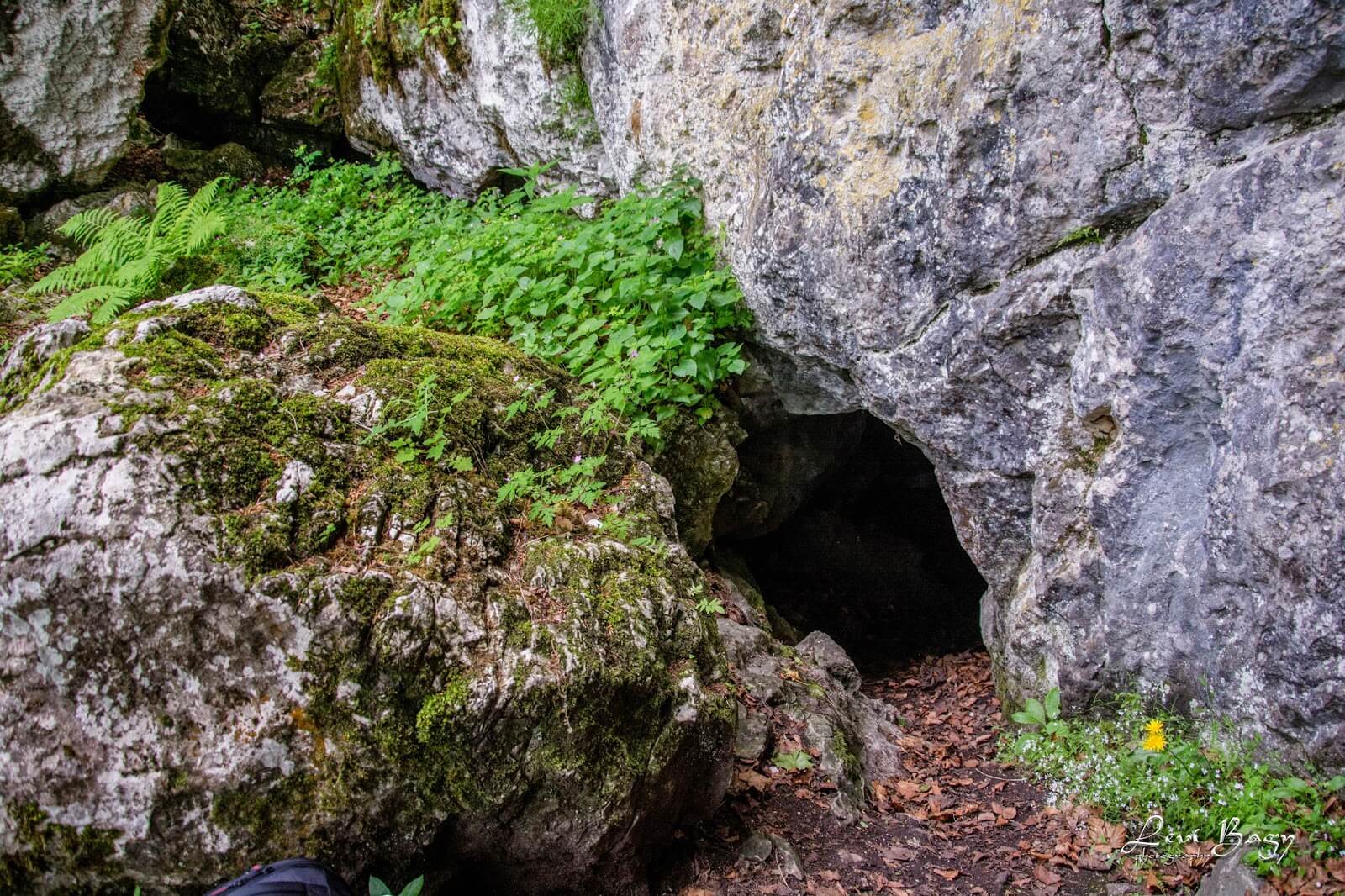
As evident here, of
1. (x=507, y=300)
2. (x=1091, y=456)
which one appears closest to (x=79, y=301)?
(x=507, y=300)

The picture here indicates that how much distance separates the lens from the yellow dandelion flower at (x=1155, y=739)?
3.79 meters

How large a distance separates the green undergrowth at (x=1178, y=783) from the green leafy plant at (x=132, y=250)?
6.59 m

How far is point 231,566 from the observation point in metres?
3.33

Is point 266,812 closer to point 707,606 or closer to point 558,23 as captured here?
point 707,606

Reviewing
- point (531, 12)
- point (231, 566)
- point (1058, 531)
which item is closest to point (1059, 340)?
point (1058, 531)

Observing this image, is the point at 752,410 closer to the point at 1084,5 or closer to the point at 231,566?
the point at 1084,5

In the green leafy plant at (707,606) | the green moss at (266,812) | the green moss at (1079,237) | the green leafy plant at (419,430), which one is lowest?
the green moss at (266,812)

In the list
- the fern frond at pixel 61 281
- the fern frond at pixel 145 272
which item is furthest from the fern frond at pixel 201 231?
the fern frond at pixel 61 281

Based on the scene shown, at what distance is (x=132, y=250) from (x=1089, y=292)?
22.3 ft

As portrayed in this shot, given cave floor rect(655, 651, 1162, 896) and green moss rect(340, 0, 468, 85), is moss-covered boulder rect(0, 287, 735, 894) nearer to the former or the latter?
cave floor rect(655, 651, 1162, 896)

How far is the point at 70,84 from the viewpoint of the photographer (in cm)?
852

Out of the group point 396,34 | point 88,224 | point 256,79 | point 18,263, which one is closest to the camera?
point 88,224

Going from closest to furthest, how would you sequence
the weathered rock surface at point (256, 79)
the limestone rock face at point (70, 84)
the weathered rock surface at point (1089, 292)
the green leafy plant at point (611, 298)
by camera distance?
the weathered rock surface at point (1089, 292) < the green leafy plant at point (611, 298) < the limestone rock face at point (70, 84) < the weathered rock surface at point (256, 79)

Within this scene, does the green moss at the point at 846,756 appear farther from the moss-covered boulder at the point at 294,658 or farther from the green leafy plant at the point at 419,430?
the green leafy plant at the point at 419,430
